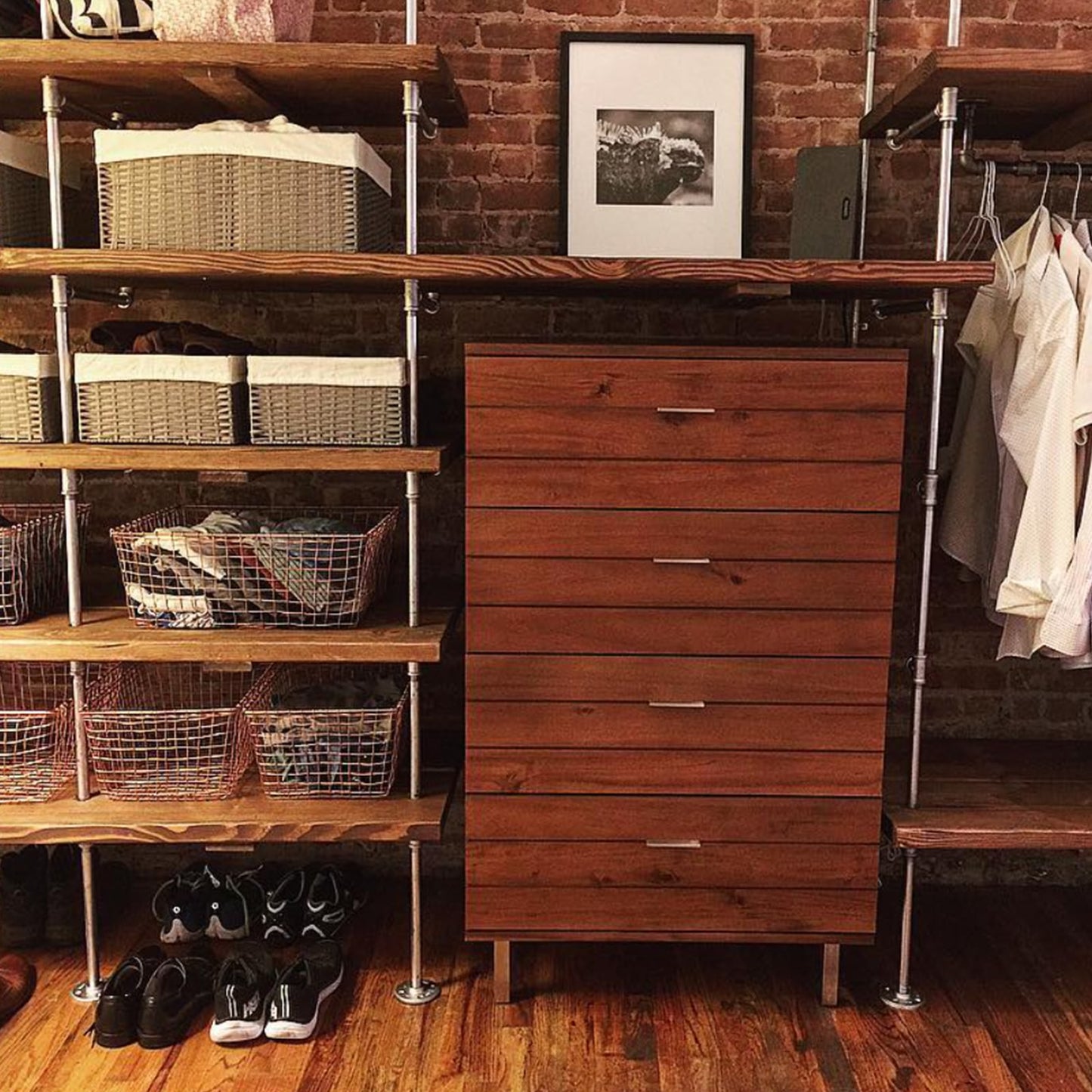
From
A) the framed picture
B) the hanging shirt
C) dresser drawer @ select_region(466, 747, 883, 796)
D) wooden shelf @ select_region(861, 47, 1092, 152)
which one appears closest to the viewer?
wooden shelf @ select_region(861, 47, 1092, 152)

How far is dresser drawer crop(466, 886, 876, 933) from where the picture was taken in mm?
2371

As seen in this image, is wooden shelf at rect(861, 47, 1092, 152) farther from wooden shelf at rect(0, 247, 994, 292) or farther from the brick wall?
wooden shelf at rect(0, 247, 994, 292)

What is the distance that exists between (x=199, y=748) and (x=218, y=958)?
1.69 feet

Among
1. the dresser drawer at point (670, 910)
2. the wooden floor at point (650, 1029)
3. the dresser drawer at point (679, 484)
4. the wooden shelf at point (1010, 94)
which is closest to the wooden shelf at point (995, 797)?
the dresser drawer at point (670, 910)

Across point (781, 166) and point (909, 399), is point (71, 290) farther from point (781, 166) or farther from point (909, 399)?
point (909, 399)

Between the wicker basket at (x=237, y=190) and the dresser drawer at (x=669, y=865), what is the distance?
1224 mm

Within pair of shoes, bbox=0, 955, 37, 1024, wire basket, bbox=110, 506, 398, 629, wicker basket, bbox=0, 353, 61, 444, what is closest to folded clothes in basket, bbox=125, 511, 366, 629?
wire basket, bbox=110, 506, 398, 629

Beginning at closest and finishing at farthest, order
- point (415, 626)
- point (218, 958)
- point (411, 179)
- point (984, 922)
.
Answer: point (411, 179) → point (415, 626) → point (218, 958) → point (984, 922)

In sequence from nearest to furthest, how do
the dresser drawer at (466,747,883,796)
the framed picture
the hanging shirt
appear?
the hanging shirt
the dresser drawer at (466,747,883,796)
the framed picture

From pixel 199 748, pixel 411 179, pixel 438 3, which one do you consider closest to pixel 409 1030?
pixel 199 748

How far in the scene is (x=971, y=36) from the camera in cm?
273

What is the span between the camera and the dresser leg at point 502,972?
241cm

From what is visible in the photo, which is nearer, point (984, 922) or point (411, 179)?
point (411, 179)

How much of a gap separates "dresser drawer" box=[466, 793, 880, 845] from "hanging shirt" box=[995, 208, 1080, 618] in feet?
1.74
